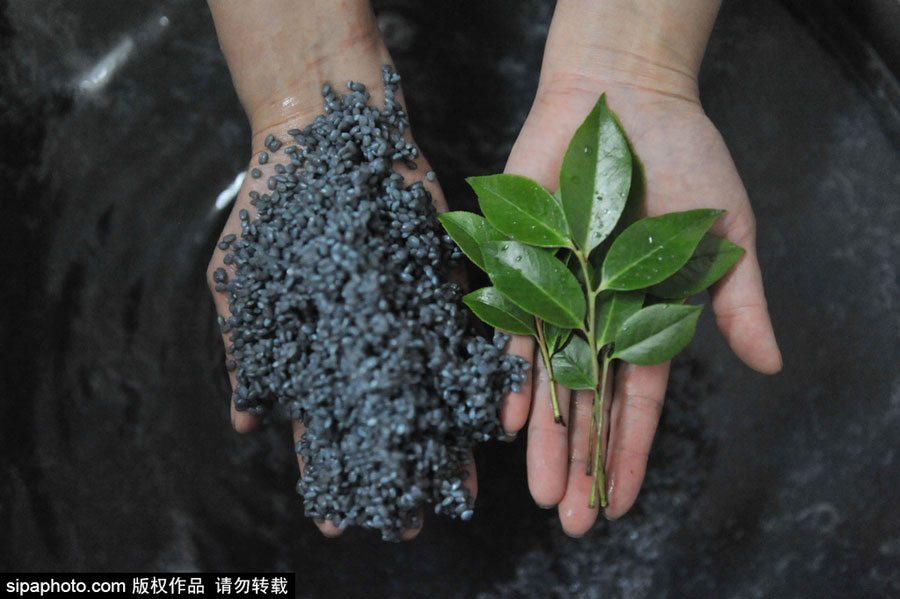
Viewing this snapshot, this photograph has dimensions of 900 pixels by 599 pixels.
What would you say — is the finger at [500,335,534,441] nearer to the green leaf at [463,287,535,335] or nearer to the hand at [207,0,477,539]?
the green leaf at [463,287,535,335]

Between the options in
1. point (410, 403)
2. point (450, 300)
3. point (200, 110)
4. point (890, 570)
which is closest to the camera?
point (410, 403)

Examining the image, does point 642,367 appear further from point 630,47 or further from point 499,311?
point 630,47

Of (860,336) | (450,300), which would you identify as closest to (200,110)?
(450,300)

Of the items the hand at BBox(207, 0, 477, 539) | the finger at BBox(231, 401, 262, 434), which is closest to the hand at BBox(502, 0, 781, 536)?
the hand at BBox(207, 0, 477, 539)

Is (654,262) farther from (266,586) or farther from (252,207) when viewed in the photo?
(266,586)

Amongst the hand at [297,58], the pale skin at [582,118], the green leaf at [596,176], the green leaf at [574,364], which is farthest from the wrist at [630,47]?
the green leaf at [574,364]

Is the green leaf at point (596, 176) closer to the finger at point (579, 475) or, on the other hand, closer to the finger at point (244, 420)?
the finger at point (579, 475)

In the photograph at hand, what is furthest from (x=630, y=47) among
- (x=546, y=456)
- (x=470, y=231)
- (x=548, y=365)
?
(x=546, y=456)
